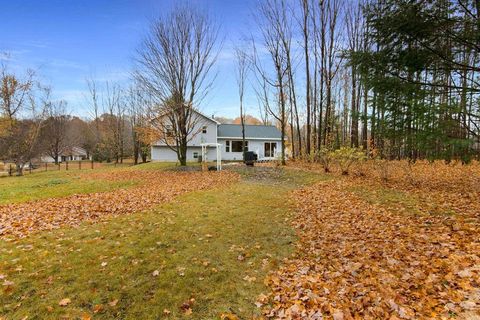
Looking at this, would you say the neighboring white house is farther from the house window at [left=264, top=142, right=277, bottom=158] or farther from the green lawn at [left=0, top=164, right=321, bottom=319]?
the green lawn at [left=0, top=164, right=321, bottom=319]

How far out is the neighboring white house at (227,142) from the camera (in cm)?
2925

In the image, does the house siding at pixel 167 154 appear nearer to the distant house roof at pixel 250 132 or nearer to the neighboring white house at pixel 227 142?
the neighboring white house at pixel 227 142

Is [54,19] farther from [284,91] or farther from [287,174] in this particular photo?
[284,91]

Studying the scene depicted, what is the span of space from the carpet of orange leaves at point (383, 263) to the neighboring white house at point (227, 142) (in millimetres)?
21013

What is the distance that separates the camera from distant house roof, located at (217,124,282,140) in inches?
1225

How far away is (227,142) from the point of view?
31.0 meters

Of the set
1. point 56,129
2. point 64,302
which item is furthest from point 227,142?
point 64,302

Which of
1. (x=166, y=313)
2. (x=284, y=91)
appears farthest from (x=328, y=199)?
(x=284, y=91)

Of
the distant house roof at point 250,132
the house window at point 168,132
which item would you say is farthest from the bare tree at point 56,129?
the distant house roof at point 250,132

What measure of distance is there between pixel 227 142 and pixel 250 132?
3.33 m

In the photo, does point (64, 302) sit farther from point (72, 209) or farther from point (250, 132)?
point (250, 132)

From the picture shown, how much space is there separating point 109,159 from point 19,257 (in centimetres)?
4112

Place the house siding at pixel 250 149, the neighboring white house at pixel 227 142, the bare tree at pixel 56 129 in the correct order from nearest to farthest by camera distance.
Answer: the neighboring white house at pixel 227 142
the house siding at pixel 250 149
the bare tree at pixel 56 129

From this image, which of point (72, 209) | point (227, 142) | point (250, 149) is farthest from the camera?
point (250, 149)
